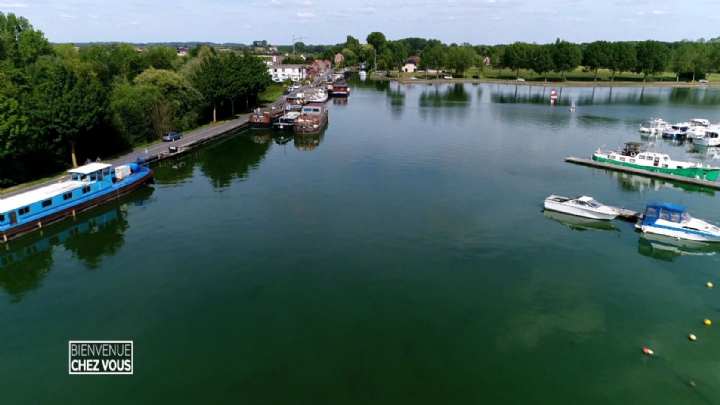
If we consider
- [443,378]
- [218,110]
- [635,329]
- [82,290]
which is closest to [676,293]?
[635,329]

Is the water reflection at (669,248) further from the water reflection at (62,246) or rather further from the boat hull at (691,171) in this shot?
the water reflection at (62,246)

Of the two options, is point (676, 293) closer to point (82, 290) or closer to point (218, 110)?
point (82, 290)

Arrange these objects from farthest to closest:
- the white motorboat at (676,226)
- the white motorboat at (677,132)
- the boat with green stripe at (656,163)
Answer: the white motorboat at (677,132)
the boat with green stripe at (656,163)
the white motorboat at (676,226)

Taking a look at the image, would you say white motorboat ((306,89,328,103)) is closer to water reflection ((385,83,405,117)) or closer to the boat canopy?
water reflection ((385,83,405,117))

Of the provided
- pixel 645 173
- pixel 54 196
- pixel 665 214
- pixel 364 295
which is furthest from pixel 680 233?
pixel 54 196

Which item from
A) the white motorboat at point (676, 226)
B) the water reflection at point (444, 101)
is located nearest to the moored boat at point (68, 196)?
the white motorboat at point (676, 226)
